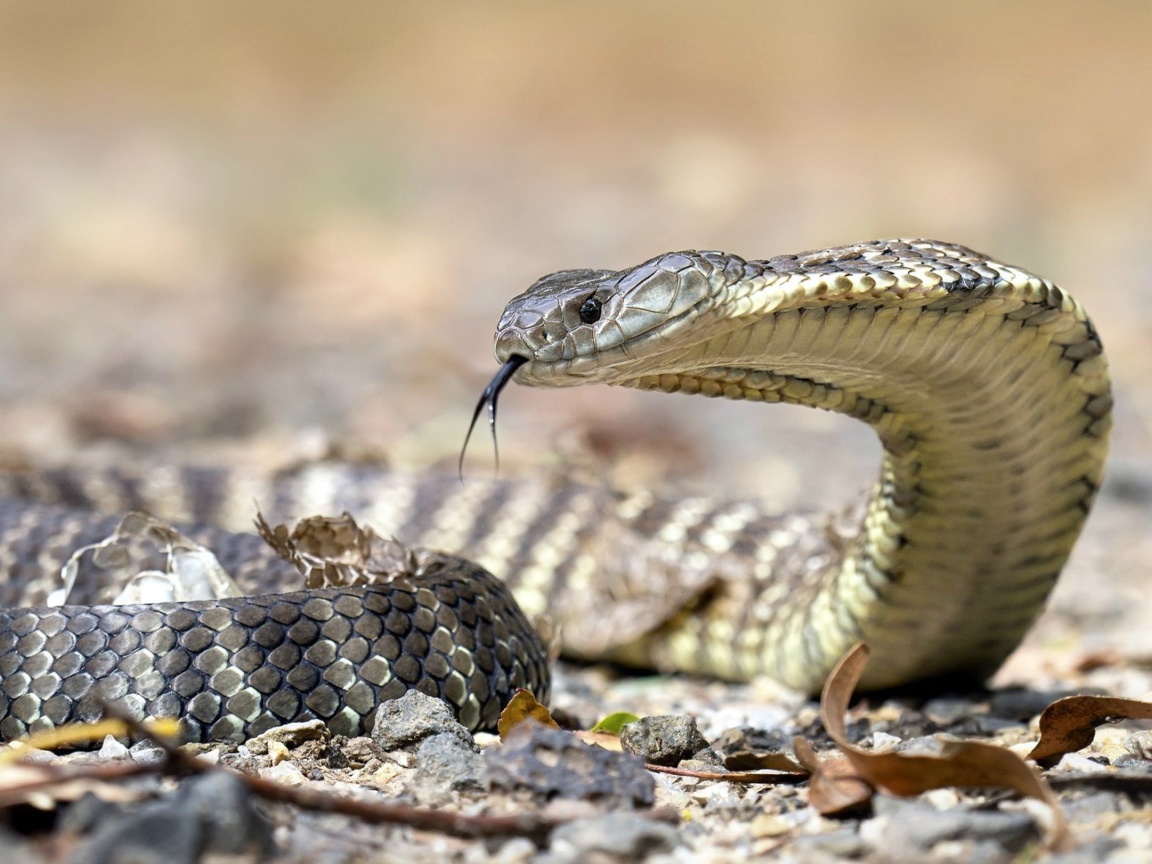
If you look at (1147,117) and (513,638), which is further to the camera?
(1147,117)

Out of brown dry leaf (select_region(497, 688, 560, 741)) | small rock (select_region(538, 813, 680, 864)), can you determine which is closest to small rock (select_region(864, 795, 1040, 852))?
small rock (select_region(538, 813, 680, 864))

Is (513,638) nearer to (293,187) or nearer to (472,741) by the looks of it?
(472,741)

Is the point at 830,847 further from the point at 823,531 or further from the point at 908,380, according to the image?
the point at 823,531

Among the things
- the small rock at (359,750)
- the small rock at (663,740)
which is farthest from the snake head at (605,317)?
the small rock at (359,750)

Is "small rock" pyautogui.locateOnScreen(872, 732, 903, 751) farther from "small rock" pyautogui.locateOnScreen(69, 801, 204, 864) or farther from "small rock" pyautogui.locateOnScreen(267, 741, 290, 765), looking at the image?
"small rock" pyautogui.locateOnScreen(69, 801, 204, 864)

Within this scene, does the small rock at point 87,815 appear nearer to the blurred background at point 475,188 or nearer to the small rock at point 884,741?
the small rock at point 884,741

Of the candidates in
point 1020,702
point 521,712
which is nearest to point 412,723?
point 521,712

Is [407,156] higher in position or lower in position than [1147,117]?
lower

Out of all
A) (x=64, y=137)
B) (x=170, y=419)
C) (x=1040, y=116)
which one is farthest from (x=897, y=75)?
(x=170, y=419)
